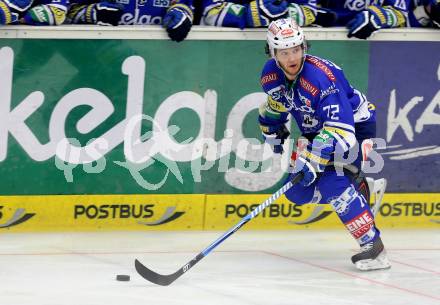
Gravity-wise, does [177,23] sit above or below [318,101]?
above

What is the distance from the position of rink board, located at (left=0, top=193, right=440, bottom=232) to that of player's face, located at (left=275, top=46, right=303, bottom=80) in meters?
1.58

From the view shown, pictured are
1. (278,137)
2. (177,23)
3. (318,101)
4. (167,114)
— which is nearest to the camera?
(318,101)

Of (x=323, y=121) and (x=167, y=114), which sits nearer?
(x=323, y=121)

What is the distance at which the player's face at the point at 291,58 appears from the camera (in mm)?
6867

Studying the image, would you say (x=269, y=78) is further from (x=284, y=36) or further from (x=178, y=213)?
(x=178, y=213)

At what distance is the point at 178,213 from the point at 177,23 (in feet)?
4.19

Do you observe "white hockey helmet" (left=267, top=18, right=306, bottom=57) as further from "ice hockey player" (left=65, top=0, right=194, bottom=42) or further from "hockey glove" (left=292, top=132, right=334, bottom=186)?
"ice hockey player" (left=65, top=0, right=194, bottom=42)

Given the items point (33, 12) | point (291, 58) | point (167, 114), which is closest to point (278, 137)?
point (291, 58)

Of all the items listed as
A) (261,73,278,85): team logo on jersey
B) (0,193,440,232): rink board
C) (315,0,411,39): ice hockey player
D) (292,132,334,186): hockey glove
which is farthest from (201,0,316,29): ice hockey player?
(292,132,334,186): hockey glove

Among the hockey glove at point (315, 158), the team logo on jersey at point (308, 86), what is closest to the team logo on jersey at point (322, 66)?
the team logo on jersey at point (308, 86)

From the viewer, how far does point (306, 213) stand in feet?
27.7

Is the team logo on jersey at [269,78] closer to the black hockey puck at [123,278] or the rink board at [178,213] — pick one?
the rink board at [178,213]

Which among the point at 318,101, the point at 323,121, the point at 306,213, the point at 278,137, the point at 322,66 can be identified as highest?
the point at 322,66

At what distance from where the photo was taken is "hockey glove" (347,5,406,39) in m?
8.29
